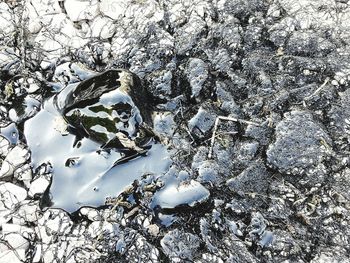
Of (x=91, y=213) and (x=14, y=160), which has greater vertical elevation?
(x=14, y=160)

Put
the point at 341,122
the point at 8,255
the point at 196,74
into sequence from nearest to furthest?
1. the point at 8,255
2. the point at 341,122
3. the point at 196,74

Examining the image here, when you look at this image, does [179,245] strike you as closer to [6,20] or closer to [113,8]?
[113,8]

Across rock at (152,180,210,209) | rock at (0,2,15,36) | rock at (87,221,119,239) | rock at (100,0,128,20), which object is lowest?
rock at (152,180,210,209)

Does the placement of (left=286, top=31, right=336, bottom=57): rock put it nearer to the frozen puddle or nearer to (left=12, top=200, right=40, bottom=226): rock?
the frozen puddle

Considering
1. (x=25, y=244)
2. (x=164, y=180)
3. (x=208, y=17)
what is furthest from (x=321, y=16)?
(x=25, y=244)

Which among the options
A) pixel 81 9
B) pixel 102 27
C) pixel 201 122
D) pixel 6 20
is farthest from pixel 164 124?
pixel 6 20

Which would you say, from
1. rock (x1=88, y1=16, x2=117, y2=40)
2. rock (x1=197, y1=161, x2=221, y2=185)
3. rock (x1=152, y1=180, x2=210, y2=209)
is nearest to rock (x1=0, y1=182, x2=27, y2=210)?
rock (x1=152, y1=180, x2=210, y2=209)

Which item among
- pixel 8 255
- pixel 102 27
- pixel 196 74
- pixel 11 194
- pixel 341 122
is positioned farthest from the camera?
pixel 102 27

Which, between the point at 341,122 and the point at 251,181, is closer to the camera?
the point at 251,181
